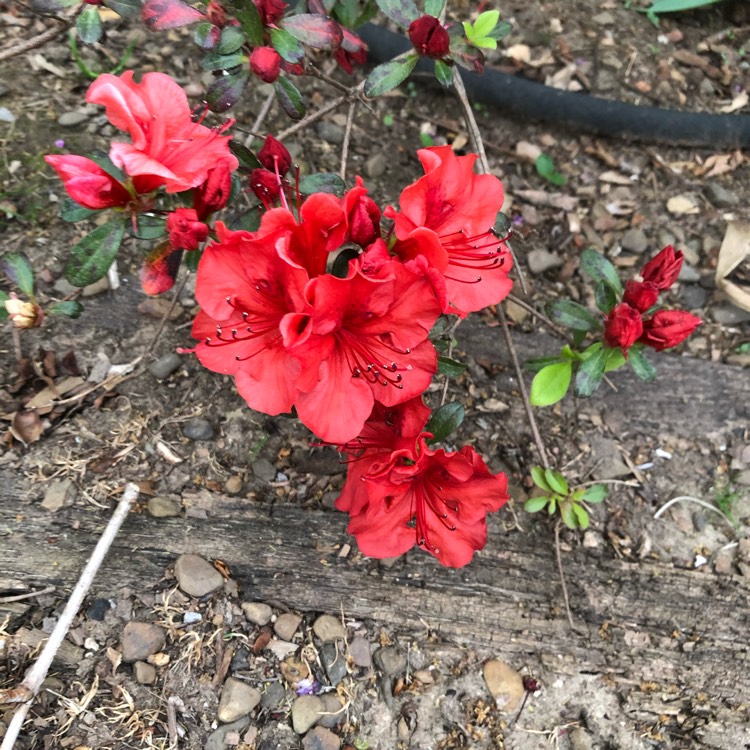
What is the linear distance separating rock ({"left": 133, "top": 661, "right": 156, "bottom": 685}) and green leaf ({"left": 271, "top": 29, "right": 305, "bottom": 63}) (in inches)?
57.8

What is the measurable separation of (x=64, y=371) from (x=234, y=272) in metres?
0.94

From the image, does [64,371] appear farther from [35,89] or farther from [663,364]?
[663,364]

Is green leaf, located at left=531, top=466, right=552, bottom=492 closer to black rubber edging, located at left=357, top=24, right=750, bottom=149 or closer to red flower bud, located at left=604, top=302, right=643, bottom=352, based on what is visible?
red flower bud, located at left=604, top=302, right=643, bottom=352

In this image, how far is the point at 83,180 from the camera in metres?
1.38

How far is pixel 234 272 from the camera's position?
134cm

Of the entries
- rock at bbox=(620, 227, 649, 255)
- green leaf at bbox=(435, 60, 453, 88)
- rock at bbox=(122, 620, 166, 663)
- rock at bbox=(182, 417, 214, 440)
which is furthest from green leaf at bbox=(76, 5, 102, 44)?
rock at bbox=(620, 227, 649, 255)

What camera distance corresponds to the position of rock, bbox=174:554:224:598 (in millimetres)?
1847

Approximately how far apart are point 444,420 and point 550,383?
407 millimetres

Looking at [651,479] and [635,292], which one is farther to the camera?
[651,479]

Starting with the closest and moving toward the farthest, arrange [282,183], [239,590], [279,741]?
[282,183]
[279,741]
[239,590]

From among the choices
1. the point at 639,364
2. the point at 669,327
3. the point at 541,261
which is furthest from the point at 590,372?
the point at 541,261

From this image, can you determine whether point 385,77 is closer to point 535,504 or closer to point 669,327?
point 669,327

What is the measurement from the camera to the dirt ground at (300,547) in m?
1.78

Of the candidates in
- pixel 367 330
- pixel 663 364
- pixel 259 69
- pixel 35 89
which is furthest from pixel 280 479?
pixel 35 89
